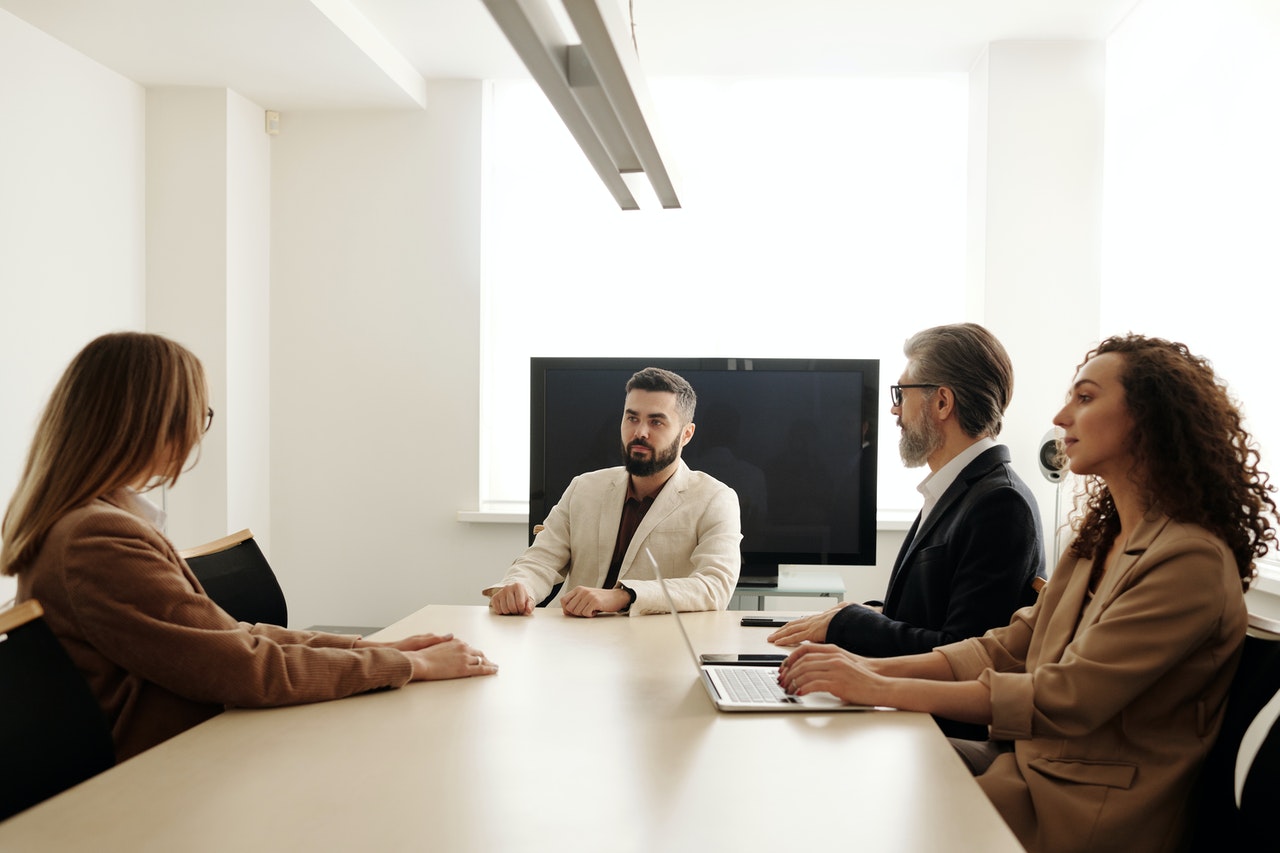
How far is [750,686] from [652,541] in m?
1.19

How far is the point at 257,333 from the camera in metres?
5.00

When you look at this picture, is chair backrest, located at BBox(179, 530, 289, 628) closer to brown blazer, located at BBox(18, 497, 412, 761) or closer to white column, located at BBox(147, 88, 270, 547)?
brown blazer, located at BBox(18, 497, 412, 761)

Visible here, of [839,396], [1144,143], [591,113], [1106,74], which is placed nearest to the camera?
[591,113]

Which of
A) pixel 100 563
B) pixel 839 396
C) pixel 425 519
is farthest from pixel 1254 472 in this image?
pixel 425 519

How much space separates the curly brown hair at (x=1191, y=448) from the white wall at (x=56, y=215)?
11.9 feet

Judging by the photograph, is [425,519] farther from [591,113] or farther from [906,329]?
[591,113]

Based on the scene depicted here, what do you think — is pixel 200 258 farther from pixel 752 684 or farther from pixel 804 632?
Answer: pixel 752 684

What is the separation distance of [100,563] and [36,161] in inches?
123

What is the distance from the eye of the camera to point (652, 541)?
289 centimetres

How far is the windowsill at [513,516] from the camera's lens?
475 cm

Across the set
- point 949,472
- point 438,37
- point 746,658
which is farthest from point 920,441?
point 438,37

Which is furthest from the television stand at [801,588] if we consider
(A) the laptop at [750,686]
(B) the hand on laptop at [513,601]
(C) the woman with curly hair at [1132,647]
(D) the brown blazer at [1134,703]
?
(D) the brown blazer at [1134,703]

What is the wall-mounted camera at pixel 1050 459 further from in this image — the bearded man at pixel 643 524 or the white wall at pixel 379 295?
the bearded man at pixel 643 524

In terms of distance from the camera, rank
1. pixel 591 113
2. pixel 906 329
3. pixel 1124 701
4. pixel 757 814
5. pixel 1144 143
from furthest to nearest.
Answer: pixel 906 329, pixel 1144 143, pixel 591 113, pixel 1124 701, pixel 757 814
